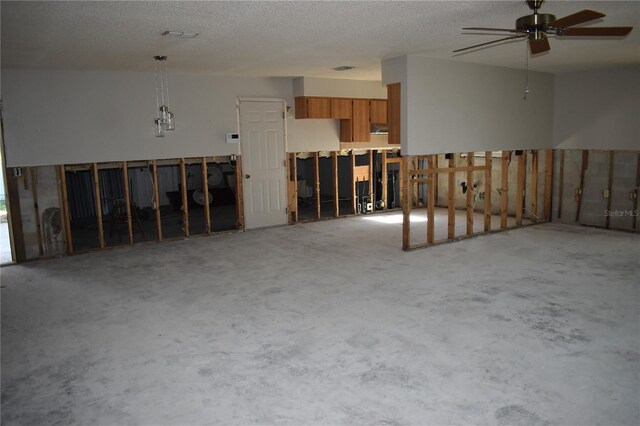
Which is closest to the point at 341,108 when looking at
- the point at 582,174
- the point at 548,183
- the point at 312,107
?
the point at 312,107

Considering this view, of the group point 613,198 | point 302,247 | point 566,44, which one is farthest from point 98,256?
point 613,198

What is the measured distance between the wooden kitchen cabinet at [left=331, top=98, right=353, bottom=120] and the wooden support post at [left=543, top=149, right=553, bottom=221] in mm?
3663

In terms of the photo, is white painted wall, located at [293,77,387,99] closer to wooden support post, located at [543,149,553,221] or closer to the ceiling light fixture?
wooden support post, located at [543,149,553,221]

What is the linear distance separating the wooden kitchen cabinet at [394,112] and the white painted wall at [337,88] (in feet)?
7.30

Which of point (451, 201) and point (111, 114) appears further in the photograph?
point (111, 114)

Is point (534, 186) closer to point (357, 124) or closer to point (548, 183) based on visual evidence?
point (548, 183)

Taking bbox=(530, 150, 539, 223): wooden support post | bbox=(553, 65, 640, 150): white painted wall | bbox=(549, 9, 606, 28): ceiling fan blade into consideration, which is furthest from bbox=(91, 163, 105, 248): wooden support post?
bbox=(553, 65, 640, 150): white painted wall

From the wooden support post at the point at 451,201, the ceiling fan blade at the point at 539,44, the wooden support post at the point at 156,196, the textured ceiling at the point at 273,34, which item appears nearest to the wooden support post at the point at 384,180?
the wooden support post at the point at 451,201

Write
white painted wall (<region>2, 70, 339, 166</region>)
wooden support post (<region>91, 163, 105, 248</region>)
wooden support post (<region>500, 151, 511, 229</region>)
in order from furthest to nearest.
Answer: wooden support post (<region>500, 151, 511, 229</region>) < wooden support post (<region>91, 163, 105, 248</region>) < white painted wall (<region>2, 70, 339, 166</region>)

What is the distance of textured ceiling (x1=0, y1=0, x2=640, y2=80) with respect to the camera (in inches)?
150

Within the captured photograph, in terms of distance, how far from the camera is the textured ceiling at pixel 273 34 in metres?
3.82

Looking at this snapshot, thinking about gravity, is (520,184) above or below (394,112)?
→ below

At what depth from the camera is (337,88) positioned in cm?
915

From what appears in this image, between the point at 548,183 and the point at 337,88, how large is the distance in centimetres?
419
